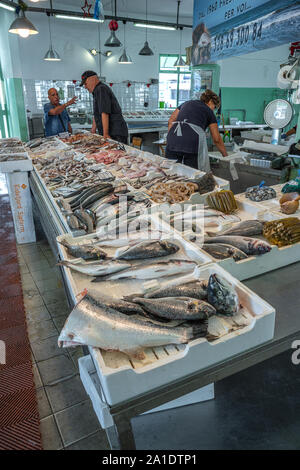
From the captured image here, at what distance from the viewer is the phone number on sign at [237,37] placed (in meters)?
5.00

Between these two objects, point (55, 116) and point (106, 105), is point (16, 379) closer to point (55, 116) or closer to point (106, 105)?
point (106, 105)

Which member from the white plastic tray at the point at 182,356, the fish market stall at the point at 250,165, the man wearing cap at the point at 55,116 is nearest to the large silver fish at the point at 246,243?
the white plastic tray at the point at 182,356

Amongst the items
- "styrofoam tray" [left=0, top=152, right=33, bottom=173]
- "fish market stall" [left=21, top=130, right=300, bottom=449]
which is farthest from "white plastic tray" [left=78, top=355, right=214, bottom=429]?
"styrofoam tray" [left=0, top=152, right=33, bottom=173]

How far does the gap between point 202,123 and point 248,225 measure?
2440 mm

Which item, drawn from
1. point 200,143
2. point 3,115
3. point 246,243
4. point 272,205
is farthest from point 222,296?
point 3,115

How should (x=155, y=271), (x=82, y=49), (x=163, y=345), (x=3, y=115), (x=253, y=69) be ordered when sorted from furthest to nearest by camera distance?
(x=253, y=69), (x=3, y=115), (x=82, y=49), (x=155, y=271), (x=163, y=345)

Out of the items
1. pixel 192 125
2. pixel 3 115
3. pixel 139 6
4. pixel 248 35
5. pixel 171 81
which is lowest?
pixel 192 125

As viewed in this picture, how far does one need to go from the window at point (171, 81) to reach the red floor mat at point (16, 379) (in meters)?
11.7

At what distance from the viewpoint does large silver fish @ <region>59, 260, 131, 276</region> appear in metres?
1.64

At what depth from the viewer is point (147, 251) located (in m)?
1.75

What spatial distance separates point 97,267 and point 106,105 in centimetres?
410

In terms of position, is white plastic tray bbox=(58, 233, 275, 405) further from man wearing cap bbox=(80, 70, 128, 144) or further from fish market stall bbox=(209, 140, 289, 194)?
man wearing cap bbox=(80, 70, 128, 144)

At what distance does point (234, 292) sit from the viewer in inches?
52.3

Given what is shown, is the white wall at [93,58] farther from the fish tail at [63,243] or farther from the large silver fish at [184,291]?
the large silver fish at [184,291]
